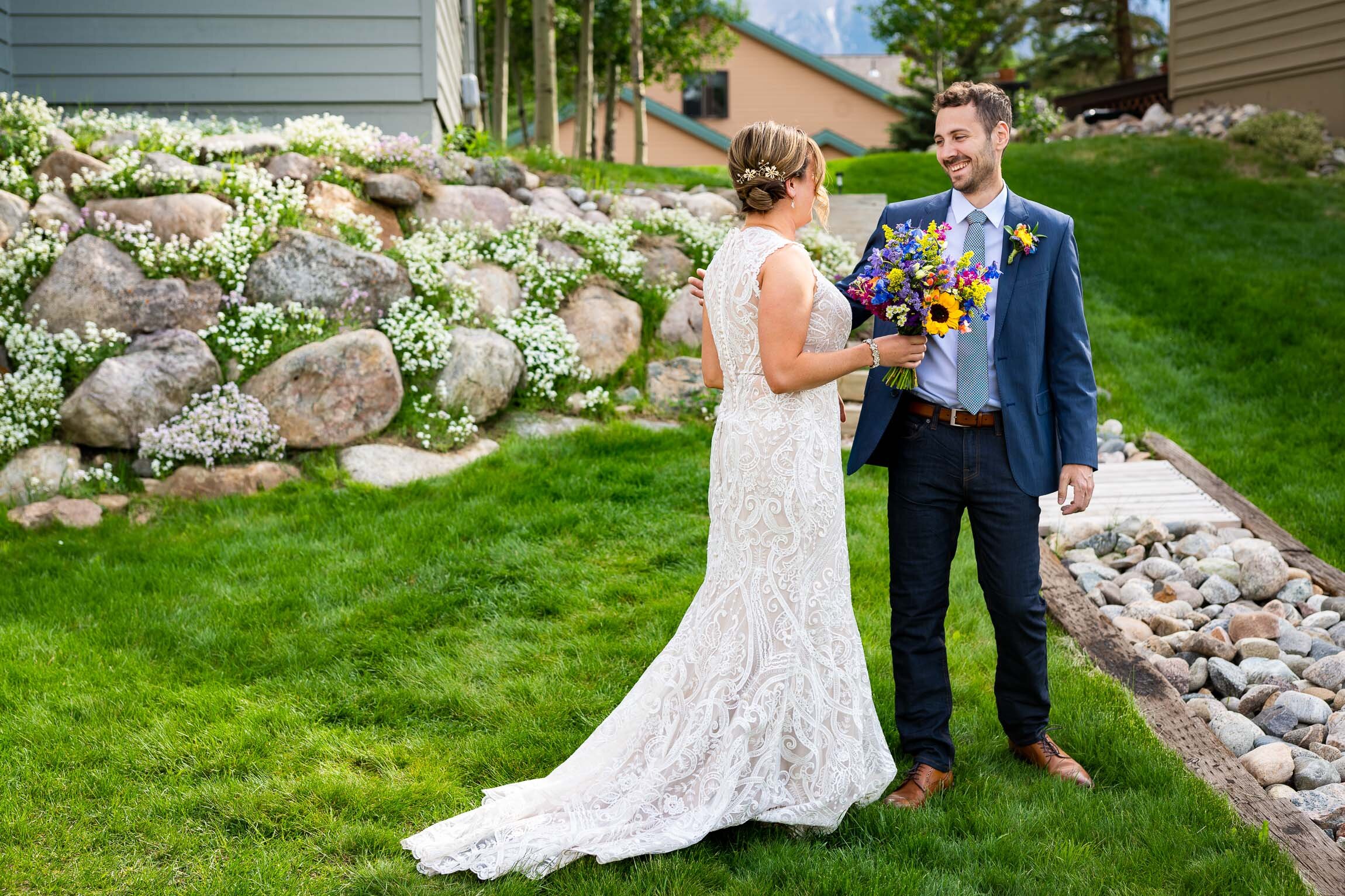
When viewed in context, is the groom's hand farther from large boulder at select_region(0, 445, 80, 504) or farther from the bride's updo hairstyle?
large boulder at select_region(0, 445, 80, 504)

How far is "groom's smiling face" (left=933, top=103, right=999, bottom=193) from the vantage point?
136 inches

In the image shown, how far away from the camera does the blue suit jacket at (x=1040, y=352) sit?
3518 mm

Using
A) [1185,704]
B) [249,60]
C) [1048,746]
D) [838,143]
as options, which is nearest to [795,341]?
[1048,746]

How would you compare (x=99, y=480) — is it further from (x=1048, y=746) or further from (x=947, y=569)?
(x=1048, y=746)

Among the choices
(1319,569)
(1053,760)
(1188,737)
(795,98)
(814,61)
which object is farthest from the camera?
(795,98)

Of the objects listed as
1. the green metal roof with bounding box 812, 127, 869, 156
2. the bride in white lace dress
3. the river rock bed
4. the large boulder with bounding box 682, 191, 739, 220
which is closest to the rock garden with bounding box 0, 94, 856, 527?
the large boulder with bounding box 682, 191, 739, 220

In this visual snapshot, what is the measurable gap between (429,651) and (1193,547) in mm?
4098

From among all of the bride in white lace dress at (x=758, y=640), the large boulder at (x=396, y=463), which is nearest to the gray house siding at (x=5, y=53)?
the large boulder at (x=396, y=463)

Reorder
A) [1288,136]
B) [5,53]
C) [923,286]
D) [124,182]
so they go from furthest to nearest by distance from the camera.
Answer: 1. [1288,136]
2. [5,53]
3. [124,182]
4. [923,286]

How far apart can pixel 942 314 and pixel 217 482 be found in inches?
200

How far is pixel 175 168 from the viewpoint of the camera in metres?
8.10

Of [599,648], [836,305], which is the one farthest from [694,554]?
[836,305]

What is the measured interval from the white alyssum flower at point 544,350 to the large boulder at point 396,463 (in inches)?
36.9

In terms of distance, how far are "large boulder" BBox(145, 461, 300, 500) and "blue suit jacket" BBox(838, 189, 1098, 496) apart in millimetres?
4580
